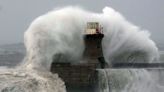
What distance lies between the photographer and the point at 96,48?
3603 cm

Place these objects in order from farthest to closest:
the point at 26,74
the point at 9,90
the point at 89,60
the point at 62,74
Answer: the point at 89,60, the point at 62,74, the point at 26,74, the point at 9,90

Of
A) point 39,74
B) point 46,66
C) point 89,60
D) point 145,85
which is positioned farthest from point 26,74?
point 145,85

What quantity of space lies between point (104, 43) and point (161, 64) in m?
4.07

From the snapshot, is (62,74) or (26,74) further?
(62,74)

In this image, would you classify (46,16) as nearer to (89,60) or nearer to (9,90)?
(89,60)

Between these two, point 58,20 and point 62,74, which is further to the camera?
point 58,20

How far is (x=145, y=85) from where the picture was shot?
3512 cm

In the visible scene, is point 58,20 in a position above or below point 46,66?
above

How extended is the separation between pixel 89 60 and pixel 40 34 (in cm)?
339

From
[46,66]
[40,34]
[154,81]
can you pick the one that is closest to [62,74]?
[46,66]

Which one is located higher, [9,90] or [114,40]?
[114,40]

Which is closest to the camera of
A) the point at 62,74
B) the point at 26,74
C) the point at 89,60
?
the point at 26,74

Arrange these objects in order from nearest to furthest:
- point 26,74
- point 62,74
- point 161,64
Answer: point 26,74, point 62,74, point 161,64

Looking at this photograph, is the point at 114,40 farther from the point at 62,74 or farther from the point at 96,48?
the point at 62,74
